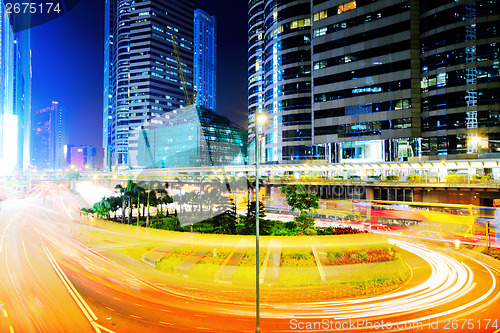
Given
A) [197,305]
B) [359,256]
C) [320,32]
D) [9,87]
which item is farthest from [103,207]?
[9,87]

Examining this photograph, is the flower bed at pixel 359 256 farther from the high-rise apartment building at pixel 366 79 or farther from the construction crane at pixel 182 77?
the construction crane at pixel 182 77

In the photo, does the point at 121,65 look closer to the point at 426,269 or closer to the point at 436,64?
the point at 436,64

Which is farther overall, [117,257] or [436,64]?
[436,64]

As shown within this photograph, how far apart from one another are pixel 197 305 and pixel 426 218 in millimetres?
30842

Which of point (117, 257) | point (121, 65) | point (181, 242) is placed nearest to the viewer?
point (117, 257)

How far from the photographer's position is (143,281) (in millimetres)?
20812

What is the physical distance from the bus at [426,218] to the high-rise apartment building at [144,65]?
130 metres

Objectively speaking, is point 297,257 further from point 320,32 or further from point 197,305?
point 320,32

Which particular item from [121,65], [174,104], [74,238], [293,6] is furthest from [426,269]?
[121,65]

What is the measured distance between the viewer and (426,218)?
3628cm

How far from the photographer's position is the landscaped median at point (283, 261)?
65.7ft

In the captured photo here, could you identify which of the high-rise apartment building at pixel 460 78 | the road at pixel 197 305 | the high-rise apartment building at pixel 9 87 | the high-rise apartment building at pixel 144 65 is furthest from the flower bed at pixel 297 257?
the high-rise apartment building at pixel 144 65

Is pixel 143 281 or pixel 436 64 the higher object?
pixel 436 64

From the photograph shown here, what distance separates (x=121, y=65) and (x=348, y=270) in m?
161
